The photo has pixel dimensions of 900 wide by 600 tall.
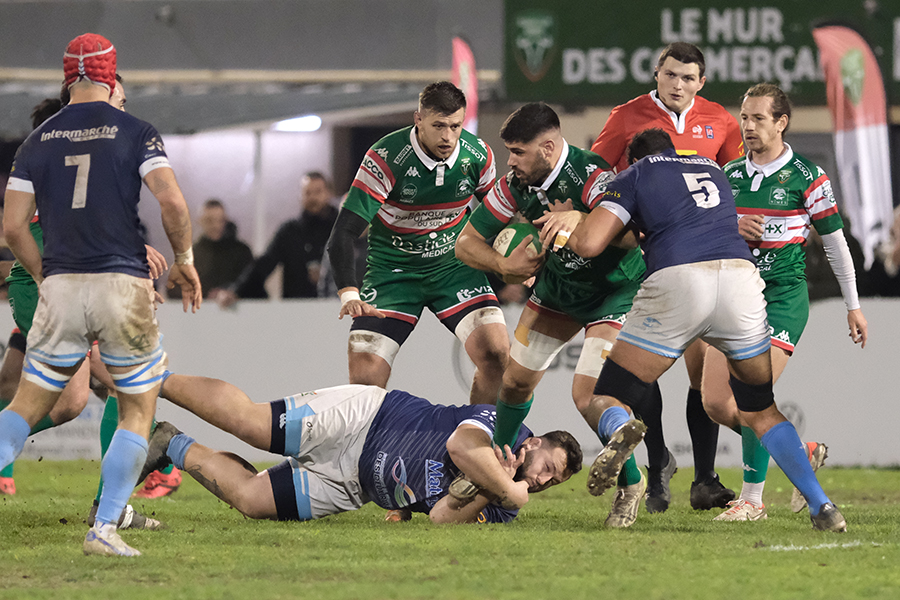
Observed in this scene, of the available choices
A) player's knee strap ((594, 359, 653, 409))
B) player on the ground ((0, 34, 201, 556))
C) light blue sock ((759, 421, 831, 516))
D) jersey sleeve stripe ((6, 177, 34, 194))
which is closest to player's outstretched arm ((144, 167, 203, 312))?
player on the ground ((0, 34, 201, 556))

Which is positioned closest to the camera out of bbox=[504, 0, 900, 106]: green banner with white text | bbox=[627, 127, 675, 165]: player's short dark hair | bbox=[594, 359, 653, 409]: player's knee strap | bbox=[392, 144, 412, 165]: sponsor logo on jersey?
bbox=[594, 359, 653, 409]: player's knee strap

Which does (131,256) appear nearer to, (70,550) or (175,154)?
(70,550)

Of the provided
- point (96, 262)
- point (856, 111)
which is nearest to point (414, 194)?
point (96, 262)

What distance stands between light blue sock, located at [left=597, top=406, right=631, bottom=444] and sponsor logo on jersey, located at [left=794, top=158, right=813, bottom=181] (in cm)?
207

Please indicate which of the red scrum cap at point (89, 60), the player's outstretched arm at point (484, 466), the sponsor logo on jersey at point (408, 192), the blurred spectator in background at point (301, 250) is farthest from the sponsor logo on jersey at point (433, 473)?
the blurred spectator in background at point (301, 250)

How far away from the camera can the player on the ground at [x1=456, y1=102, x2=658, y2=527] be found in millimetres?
5961

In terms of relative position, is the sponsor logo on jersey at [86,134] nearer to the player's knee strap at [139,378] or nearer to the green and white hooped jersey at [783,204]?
the player's knee strap at [139,378]

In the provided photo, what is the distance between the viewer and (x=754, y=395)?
5.63m

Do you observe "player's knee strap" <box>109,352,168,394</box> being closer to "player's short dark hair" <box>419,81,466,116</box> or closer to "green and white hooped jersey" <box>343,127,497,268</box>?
"green and white hooped jersey" <box>343,127,497,268</box>

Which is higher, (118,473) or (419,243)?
(419,243)

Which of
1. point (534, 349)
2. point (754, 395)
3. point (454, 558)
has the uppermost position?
point (534, 349)

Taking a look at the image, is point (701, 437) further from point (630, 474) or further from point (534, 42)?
point (534, 42)

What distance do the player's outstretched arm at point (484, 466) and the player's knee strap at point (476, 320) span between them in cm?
147

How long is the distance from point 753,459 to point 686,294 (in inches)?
72.0
